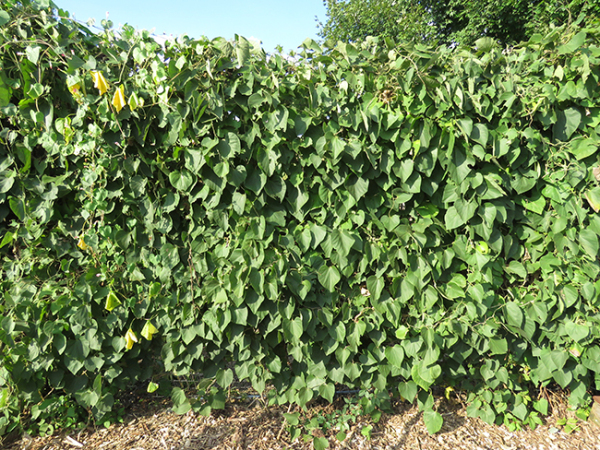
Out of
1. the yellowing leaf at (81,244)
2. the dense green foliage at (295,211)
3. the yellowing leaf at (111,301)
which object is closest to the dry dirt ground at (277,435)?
the dense green foliage at (295,211)

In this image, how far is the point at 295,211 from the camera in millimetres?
1964

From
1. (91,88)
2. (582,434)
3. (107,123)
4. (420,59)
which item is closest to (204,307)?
(107,123)

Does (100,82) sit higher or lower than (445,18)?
Result: lower

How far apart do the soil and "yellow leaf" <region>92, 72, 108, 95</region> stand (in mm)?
2022

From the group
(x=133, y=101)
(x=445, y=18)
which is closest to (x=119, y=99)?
(x=133, y=101)

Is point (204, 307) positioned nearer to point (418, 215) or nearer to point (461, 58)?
point (418, 215)

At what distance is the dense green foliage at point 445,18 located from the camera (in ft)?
26.8

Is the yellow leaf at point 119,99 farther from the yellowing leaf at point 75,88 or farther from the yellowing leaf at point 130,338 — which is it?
the yellowing leaf at point 130,338

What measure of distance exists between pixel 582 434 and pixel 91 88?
11.5ft

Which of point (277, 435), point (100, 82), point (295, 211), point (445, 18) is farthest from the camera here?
point (445, 18)

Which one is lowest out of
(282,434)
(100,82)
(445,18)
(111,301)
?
(282,434)

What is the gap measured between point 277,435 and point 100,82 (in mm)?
2232

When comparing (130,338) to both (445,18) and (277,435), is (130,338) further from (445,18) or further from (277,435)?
(445,18)

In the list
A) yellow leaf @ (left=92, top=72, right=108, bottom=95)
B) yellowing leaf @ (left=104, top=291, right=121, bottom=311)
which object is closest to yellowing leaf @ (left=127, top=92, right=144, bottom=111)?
yellow leaf @ (left=92, top=72, right=108, bottom=95)
